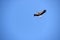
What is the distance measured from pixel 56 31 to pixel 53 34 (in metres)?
0.07

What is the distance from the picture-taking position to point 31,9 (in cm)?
150

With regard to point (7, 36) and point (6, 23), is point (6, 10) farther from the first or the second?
point (7, 36)

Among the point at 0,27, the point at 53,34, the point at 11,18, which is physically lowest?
the point at 53,34

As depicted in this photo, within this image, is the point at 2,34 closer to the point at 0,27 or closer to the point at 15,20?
the point at 0,27

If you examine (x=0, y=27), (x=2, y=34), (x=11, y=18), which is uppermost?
(x=11, y=18)

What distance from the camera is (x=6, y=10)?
152 centimetres

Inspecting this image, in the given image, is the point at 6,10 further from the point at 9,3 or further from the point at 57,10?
the point at 57,10

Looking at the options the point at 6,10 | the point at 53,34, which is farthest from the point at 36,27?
the point at 6,10

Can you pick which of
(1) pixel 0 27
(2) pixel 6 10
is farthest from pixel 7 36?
(2) pixel 6 10

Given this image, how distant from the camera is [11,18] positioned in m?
1.51

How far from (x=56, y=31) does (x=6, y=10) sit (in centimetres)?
93

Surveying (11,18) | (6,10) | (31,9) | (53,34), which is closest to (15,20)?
(11,18)

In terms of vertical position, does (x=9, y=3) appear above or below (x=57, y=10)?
above

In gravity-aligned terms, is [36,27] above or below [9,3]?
below
